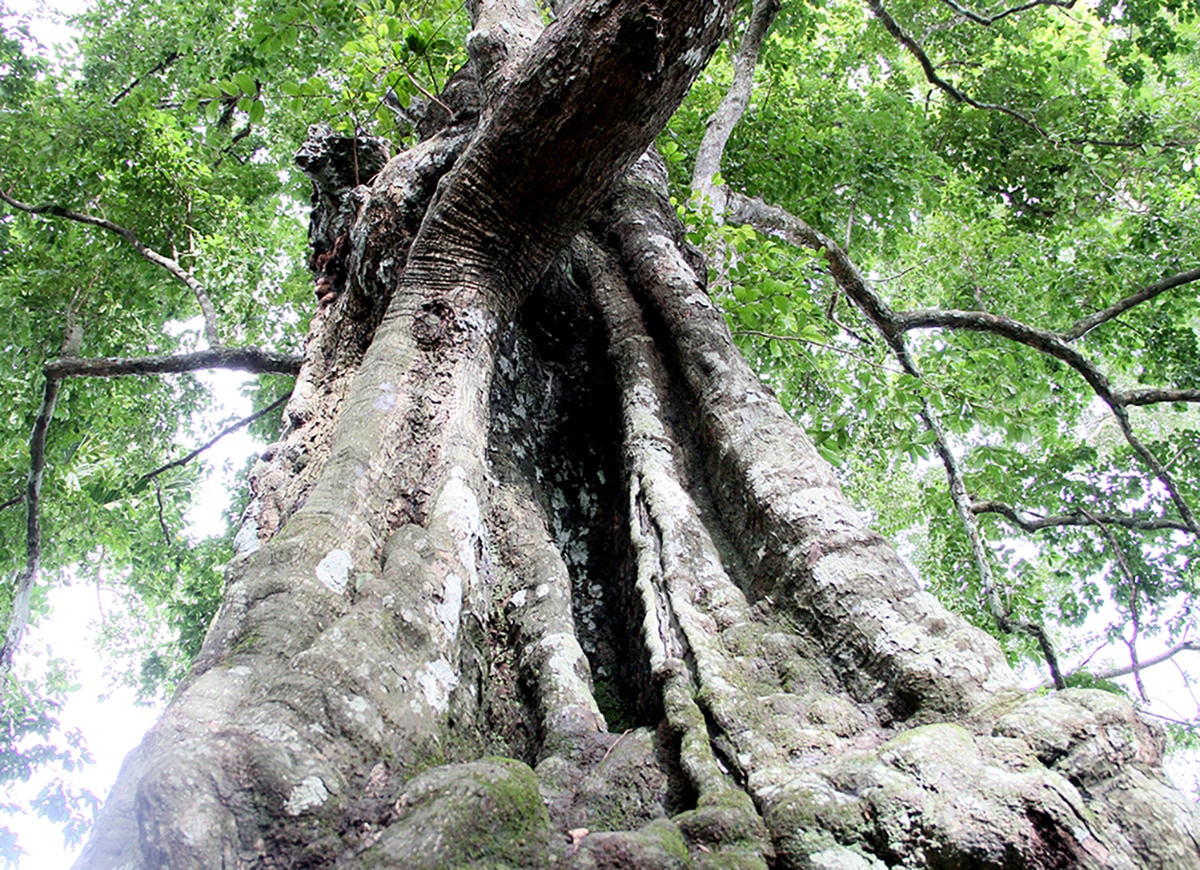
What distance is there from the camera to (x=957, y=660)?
161 centimetres

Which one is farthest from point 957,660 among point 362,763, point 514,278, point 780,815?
point 514,278

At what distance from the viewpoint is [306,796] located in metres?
1.20

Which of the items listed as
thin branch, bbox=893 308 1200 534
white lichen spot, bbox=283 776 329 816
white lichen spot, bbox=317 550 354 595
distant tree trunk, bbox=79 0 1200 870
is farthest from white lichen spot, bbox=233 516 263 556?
thin branch, bbox=893 308 1200 534

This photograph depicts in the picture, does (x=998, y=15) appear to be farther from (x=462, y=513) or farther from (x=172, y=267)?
(x=172, y=267)

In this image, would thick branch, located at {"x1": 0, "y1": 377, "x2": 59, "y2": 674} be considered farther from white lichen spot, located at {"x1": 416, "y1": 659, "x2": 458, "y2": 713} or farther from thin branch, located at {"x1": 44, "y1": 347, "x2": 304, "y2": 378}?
white lichen spot, located at {"x1": 416, "y1": 659, "x2": 458, "y2": 713}

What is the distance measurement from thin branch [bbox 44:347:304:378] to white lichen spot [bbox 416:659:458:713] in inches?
116

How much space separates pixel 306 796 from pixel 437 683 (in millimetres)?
419

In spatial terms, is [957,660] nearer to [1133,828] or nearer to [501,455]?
[1133,828]

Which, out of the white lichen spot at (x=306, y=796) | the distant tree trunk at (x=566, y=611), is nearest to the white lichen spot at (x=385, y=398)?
the distant tree trunk at (x=566, y=611)

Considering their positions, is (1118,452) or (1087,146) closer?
(1118,452)

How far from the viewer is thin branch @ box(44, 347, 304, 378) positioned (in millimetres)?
4059

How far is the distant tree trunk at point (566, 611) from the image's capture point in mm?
1184

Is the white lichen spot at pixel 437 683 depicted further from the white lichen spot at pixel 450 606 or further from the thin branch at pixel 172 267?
the thin branch at pixel 172 267

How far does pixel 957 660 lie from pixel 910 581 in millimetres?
304
